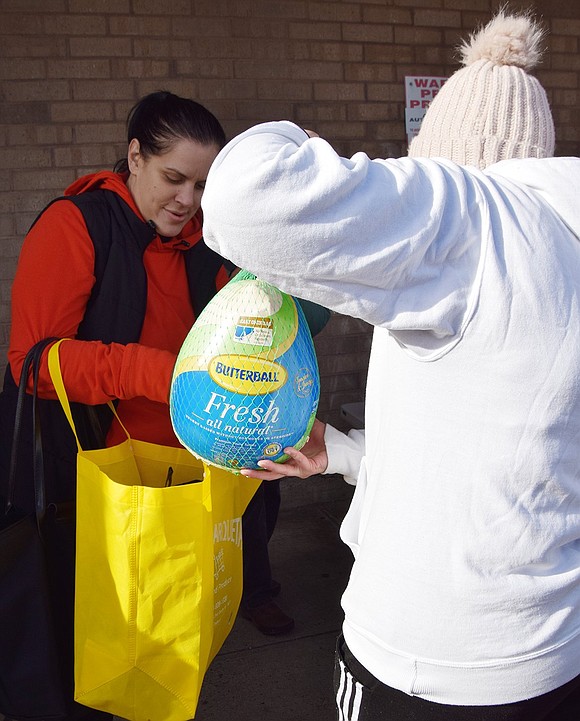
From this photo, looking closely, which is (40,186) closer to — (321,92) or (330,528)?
(321,92)

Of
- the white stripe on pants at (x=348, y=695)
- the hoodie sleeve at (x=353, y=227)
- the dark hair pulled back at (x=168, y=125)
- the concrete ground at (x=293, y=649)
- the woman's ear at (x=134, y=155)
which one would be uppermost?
the dark hair pulled back at (x=168, y=125)

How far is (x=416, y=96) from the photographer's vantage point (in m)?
4.75

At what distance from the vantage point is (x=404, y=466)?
125 cm

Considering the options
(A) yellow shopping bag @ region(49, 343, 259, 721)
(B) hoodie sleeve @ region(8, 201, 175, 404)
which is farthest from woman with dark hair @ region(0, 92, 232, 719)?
(A) yellow shopping bag @ region(49, 343, 259, 721)

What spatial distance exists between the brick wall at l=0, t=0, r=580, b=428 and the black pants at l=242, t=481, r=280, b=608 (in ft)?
4.64

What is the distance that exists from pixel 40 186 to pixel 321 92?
1622mm

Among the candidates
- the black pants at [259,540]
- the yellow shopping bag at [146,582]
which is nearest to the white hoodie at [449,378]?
the yellow shopping bag at [146,582]

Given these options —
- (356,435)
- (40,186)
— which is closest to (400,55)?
(40,186)

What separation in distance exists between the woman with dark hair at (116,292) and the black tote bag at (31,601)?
1.2 inches

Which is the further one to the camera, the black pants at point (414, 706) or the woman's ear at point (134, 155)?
the woman's ear at point (134, 155)

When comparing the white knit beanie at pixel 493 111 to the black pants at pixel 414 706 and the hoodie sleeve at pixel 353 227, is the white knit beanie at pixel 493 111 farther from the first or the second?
the black pants at pixel 414 706

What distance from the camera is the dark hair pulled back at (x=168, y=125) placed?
8.21 ft

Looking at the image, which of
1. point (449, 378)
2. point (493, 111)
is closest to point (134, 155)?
point (493, 111)

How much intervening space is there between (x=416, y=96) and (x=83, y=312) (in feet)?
10.3
